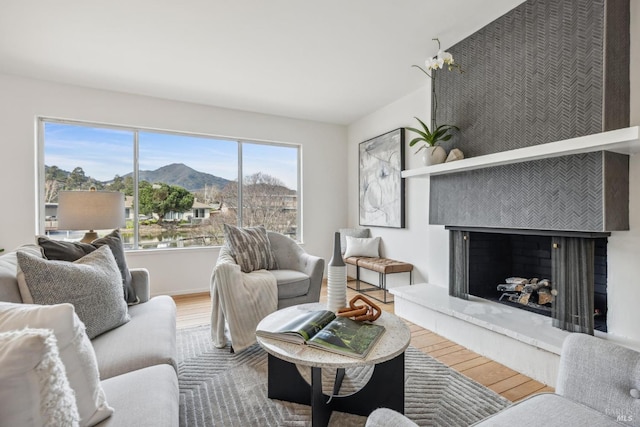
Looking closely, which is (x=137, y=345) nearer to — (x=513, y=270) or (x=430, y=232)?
(x=430, y=232)

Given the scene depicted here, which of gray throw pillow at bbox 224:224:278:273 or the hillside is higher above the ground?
the hillside

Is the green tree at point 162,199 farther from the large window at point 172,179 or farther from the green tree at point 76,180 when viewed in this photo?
the green tree at point 76,180

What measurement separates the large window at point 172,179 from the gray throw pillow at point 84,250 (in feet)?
5.23

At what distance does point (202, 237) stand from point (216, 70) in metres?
2.07

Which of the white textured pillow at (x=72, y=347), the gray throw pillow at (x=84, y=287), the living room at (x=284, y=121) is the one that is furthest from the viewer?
the living room at (x=284, y=121)

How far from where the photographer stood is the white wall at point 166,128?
3.11 m

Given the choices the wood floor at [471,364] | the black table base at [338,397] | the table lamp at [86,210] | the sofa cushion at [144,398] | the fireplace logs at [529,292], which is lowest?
the wood floor at [471,364]

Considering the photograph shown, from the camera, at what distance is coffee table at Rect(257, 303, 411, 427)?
1.24m

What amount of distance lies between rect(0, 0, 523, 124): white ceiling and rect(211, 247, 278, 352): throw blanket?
1828 millimetres

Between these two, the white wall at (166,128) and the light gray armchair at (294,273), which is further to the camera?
the white wall at (166,128)

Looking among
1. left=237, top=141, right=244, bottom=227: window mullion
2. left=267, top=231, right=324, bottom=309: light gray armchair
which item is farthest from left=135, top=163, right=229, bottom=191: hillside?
left=267, top=231, right=324, bottom=309: light gray armchair

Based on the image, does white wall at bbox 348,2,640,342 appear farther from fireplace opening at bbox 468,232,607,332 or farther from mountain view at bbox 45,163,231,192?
mountain view at bbox 45,163,231,192

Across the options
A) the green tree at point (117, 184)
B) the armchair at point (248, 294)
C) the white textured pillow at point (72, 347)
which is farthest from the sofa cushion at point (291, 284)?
the green tree at point (117, 184)

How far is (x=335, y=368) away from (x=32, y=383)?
905 millimetres
